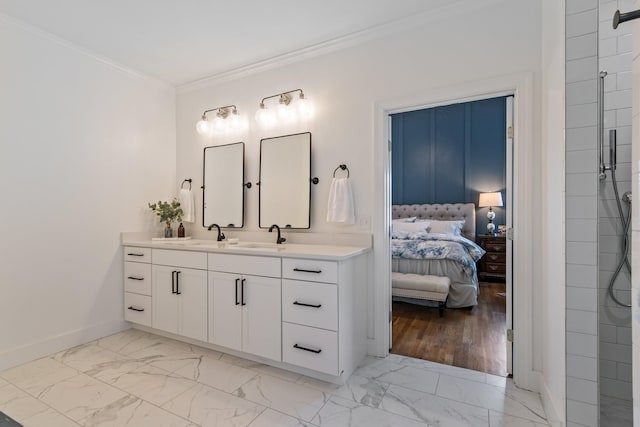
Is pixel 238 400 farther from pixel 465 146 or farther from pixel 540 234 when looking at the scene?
pixel 465 146

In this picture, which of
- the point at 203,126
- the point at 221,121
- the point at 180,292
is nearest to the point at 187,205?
the point at 203,126

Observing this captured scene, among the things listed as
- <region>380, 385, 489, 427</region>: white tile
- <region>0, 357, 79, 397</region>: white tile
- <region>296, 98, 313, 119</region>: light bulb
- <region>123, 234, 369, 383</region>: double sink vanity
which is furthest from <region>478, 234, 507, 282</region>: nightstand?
<region>0, 357, 79, 397</region>: white tile

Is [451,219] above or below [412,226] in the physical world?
above

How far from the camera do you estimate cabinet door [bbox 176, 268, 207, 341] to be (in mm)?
2426

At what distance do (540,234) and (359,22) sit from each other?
194 centimetres

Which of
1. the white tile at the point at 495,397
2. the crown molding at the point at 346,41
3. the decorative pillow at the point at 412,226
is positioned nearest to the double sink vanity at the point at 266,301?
the white tile at the point at 495,397

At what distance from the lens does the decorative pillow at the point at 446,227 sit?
15.7 ft

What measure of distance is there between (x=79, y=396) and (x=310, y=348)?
142 cm

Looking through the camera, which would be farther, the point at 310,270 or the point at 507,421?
the point at 310,270

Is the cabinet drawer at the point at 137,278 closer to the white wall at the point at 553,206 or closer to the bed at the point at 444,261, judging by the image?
the bed at the point at 444,261

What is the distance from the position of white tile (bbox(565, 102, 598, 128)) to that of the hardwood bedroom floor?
1.72 metres

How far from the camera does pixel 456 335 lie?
2.76 meters

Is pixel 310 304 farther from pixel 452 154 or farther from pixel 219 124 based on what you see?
pixel 452 154

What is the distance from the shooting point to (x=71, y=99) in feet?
8.40
